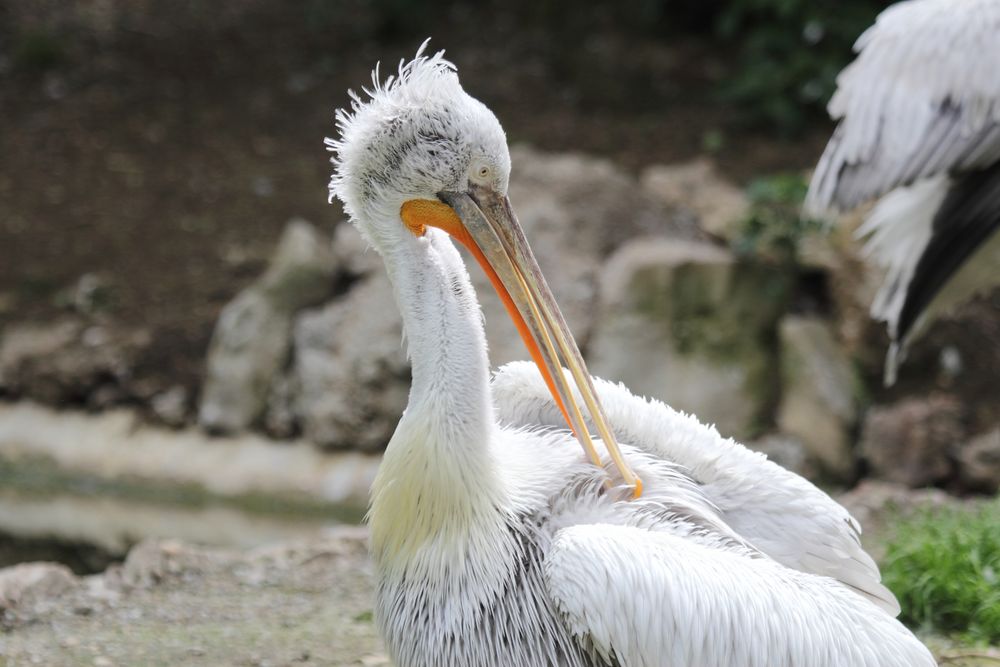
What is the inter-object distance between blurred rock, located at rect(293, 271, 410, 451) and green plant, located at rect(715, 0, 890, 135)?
3325mm

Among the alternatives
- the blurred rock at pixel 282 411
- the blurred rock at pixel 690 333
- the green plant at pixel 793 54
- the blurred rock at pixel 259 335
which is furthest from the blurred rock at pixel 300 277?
the green plant at pixel 793 54

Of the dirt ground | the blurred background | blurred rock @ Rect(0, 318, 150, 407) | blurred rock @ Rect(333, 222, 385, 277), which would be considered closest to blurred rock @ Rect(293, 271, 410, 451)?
the blurred background

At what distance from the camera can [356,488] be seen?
6.55m

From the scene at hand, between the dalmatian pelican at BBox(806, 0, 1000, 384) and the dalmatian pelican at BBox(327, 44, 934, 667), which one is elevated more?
the dalmatian pelican at BBox(806, 0, 1000, 384)

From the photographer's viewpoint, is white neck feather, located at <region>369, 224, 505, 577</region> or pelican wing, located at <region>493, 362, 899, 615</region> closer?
white neck feather, located at <region>369, 224, 505, 577</region>

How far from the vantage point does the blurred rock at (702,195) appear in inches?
295

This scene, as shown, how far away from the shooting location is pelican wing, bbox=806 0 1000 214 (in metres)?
4.70

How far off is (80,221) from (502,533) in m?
6.62

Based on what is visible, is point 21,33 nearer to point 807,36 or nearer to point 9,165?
point 9,165

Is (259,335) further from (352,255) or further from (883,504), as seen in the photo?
(883,504)

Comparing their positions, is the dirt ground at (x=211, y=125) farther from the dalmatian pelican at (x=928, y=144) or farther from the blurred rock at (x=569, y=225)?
the dalmatian pelican at (x=928, y=144)

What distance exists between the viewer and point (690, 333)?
688 cm

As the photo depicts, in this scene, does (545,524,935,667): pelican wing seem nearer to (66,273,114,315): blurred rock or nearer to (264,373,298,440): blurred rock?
(264,373,298,440): blurred rock

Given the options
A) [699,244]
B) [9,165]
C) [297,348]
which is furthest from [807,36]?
[9,165]
